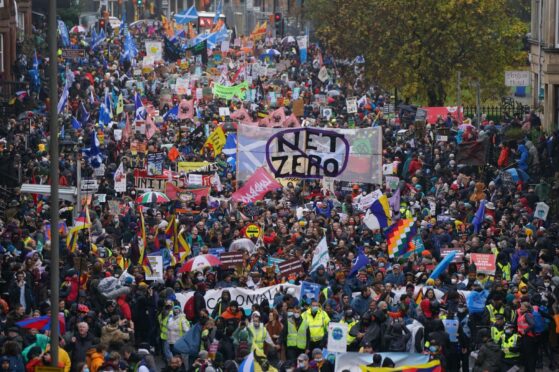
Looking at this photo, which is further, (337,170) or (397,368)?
(337,170)

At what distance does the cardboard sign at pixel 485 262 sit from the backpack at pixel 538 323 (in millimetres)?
2916

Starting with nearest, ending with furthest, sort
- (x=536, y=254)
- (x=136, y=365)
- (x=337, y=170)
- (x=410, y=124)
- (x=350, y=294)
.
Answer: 1. (x=136, y=365)
2. (x=350, y=294)
3. (x=536, y=254)
4. (x=337, y=170)
5. (x=410, y=124)

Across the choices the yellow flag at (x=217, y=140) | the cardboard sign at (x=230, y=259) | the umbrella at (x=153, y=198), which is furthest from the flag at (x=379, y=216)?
the yellow flag at (x=217, y=140)

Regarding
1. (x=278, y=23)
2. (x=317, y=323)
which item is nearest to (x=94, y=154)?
(x=317, y=323)

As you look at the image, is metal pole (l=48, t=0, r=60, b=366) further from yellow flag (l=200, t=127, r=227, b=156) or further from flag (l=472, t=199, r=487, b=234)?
yellow flag (l=200, t=127, r=227, b=156)

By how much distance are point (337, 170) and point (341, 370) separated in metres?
10.5

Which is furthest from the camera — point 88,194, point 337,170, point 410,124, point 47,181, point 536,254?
point 410,124

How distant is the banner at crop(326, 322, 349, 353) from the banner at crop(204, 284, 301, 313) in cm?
246

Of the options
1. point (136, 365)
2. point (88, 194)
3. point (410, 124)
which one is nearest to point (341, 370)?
point (136, 365)

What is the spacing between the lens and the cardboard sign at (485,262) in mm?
28297

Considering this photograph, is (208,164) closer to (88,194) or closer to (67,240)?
(88,194)

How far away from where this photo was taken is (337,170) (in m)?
33.3

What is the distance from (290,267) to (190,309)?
2239 millimetres

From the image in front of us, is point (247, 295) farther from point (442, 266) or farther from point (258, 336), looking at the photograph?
point (442, 266)
